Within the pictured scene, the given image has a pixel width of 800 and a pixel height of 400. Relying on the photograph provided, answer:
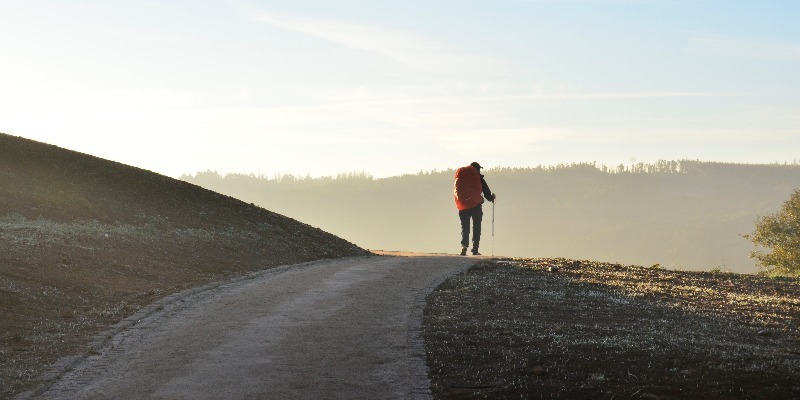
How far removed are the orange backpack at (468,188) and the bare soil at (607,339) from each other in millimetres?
9212

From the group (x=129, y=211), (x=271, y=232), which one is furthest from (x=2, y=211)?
(x=271, y=232)

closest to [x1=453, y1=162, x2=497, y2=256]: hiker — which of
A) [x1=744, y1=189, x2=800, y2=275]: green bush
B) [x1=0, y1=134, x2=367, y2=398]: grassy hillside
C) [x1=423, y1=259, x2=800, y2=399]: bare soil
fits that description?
[x1=0, y1=134, x2=367, y2=398]: grassy hillside

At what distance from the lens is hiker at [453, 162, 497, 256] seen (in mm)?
30578

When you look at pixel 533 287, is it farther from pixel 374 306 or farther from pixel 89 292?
pixel 89 292

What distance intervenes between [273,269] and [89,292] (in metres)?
5.65

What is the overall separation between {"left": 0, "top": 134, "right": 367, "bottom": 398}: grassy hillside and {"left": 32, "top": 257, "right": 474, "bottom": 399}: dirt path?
1.00 meters

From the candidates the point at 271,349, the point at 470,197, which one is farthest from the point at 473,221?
the point at 271,349

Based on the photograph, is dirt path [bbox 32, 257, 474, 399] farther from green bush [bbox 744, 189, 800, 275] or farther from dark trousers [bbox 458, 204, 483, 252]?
green bush [bbox 744, 189, 800, 275]

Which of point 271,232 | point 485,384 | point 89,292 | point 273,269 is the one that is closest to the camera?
point 485,384

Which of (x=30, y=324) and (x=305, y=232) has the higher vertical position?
(x=305, y=232)

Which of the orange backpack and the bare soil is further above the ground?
the orange backpack

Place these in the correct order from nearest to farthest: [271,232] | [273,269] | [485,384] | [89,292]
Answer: [485,384] < [89,292] < [273,269] < [271,232]

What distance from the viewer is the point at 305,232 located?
29922 millimetres

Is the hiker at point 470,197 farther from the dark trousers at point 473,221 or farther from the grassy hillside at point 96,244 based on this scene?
the grassy hillside at point 96,244
